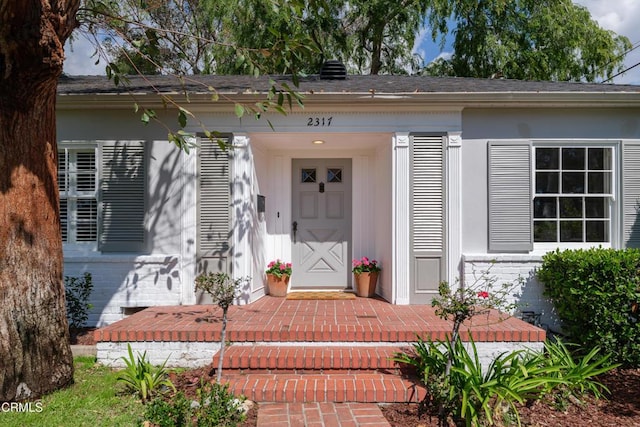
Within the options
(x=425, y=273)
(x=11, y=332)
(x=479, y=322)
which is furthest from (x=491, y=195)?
(x=11, y=332)

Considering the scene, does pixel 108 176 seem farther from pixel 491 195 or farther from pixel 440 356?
pixel 491 195

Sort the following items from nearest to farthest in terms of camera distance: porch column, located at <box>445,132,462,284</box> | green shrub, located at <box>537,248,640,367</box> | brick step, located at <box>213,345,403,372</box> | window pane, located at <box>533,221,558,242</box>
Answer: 1. brick step, located at <box>213,345,403,372</box>
2. green shrub, located at <box>537,248,640,367</box>
3. porch column, located at <box>445,132,462,284</box>
4. window pane, located at <box>533,221,558,242</box>

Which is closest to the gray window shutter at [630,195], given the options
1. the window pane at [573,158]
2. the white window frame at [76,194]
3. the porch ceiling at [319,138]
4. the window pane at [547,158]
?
the window pane at [573,158]

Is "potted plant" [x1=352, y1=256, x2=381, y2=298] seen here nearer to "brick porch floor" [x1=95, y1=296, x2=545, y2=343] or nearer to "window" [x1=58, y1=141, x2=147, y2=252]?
"brick porch floor" [x1=95, y1=296, x2=545, y2=343]

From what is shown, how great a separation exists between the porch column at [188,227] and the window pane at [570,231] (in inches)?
212

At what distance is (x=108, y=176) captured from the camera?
5.59 m

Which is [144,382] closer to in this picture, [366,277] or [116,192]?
[116,192]

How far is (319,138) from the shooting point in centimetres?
594

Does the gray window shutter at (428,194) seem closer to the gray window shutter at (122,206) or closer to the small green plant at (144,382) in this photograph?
the small green plant at (144,382)

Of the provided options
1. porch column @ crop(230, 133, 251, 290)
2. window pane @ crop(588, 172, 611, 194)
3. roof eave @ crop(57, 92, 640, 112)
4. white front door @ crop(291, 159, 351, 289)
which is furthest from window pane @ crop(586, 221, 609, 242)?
porch column @ crop(230, 133, 251, 290)

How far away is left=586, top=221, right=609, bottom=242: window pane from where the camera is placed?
5668 mm

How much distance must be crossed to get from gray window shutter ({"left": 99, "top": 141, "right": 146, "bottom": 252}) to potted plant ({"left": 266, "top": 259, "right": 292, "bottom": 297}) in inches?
77.8

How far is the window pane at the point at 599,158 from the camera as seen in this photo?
5.67 metres

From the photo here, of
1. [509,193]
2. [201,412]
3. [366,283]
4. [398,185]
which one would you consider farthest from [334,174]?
[201,412]
